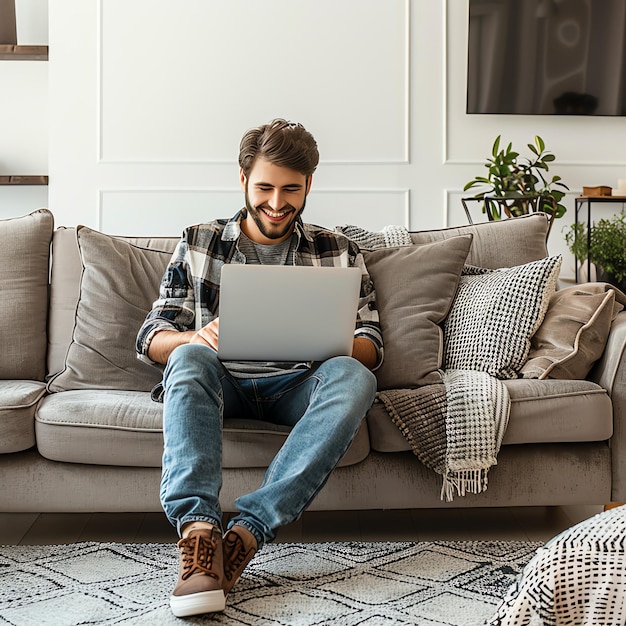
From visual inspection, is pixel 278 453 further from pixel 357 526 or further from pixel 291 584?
Answer: pixel 357 526

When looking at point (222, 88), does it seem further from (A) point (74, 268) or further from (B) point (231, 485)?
(B) point (231, 485)

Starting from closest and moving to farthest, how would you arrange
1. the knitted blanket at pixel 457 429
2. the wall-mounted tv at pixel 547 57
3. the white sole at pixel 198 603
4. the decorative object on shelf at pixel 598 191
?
the white sole at pixel 198 603
the knitted blanket at pixel 457 429
the decorative object on shelf at pixel 598 191
the wall-mounted tv at pixel 547 57

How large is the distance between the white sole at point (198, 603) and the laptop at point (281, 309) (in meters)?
0.51

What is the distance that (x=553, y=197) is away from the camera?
3766 millimetres

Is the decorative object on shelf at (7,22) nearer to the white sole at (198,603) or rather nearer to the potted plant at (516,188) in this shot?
the potted plant at (516,188)

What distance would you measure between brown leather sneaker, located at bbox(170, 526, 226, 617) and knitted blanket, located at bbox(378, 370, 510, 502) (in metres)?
0.59

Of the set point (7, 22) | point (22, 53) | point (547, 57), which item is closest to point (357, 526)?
point (547, 57)

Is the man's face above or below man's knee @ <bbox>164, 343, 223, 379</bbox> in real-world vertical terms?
above

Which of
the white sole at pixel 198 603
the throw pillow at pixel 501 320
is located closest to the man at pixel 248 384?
the white sole at pixel 198 603

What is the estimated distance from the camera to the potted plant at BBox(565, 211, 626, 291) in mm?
3680

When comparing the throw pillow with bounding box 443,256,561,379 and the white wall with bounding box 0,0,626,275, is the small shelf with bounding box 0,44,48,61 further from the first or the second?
the throw pillow with bounding box 443,256,561,379

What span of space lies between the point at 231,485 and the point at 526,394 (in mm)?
728

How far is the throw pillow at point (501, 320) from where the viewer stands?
7.20 ft

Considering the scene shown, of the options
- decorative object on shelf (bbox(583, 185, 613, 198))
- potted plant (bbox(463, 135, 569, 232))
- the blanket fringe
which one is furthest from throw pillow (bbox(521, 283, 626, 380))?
decorative object on shelf (bbox(583, 185, 613, 198))
